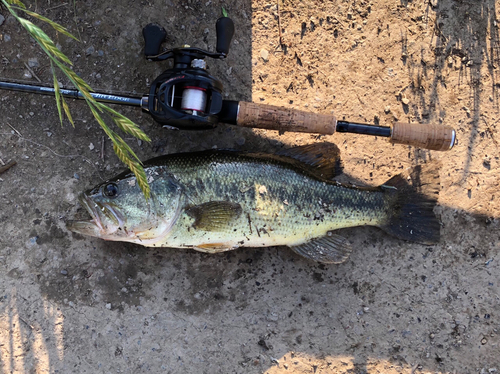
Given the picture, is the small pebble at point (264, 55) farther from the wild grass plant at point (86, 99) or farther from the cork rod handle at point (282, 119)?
the wild grass plant at point (86, 99)

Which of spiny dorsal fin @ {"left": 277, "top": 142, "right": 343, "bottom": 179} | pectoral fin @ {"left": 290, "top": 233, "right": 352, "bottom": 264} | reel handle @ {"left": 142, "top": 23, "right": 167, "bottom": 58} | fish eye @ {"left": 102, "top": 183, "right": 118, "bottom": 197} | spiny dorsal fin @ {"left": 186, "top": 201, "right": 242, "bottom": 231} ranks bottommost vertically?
pectoral fin @ {"left": 290, "top": 233, "right": 352, "bottom": 264}

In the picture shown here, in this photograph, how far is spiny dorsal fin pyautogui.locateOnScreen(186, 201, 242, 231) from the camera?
2.88 metres

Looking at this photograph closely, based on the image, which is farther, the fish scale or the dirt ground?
the dirt ground

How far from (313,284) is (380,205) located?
0.92m

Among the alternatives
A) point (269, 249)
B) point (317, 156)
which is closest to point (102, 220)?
point (269, 249)

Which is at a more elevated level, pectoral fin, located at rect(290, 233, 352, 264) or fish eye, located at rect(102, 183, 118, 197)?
fish eye, located at rect(102, 183, 118, 197)

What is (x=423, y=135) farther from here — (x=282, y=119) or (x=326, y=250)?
(x=326, y=250)

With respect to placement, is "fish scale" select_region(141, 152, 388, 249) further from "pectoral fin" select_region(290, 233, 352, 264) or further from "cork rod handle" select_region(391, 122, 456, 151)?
"cork rod handle" select_region(391, 122, 456, 151)

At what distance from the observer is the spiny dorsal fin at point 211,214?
288 centimetres

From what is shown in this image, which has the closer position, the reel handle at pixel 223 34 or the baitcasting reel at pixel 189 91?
the baitcasting reel at pixel 189 91

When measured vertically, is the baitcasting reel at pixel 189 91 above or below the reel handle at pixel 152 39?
below

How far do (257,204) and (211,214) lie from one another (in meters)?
0.37

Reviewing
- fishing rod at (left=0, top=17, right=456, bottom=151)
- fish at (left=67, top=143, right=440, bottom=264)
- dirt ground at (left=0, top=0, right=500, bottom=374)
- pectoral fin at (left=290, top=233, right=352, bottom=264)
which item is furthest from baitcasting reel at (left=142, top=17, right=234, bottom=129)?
pectoral fin at (left=290, top=233, right=352, bottom=264)

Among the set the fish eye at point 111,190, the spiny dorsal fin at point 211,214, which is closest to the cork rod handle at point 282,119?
the spiny dorsal fin at point 211,214
